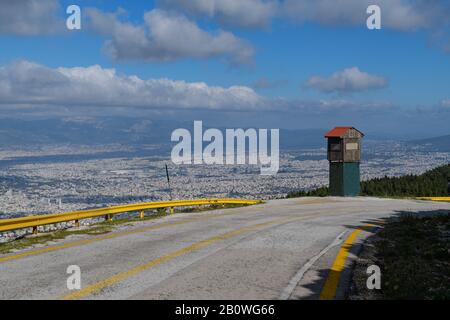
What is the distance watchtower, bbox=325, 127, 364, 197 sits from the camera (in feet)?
119

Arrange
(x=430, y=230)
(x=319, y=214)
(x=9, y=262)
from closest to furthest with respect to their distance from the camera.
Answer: (x=9, y=262) → (x=430, y=230) → (x=319, y=214)

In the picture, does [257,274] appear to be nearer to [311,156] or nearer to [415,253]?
[415,253]

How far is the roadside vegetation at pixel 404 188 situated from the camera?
44.9 metres

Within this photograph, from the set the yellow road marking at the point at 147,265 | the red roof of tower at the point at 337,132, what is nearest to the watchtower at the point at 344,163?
the red roof of tower at the point at 337,132

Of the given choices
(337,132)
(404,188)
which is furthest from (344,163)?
(404,188)

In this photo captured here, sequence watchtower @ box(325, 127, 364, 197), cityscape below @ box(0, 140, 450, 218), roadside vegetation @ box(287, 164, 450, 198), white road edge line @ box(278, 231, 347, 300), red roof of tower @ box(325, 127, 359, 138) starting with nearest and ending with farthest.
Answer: white road edge line @ box(278, 231, 347, 300) → watchtower @ box(325, 127, 364, 197) → red roof of tower @ box(325, 127, 359, 138) → roadside vegetation @ box(287, 164, 450, 198) → cityscape below @ box(0, 140, 450, 218)

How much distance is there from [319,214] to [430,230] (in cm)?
751

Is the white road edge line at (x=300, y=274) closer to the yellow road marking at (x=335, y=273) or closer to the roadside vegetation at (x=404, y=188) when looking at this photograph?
the yellow road marking at (x=335, y=273)

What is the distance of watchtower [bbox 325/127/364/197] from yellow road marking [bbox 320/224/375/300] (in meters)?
22.0

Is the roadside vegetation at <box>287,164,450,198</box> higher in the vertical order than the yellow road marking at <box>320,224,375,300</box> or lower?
lower

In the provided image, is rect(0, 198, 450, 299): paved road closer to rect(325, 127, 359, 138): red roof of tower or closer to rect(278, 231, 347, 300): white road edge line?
rect(278, 231, 347, 300): white road edge line

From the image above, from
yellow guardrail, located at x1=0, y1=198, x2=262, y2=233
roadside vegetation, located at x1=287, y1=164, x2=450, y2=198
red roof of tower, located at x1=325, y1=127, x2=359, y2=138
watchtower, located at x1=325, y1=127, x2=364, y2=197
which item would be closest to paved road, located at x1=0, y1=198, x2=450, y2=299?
yellow guardrail, located at x1=0, y1=198, x2=262, y2=233
